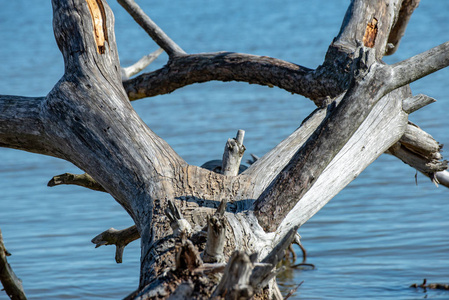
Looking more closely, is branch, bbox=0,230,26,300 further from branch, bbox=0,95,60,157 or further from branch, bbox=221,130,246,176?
branch, bbox=221,130,246,176

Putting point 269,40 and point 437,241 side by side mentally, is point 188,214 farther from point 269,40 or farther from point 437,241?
point 269,40

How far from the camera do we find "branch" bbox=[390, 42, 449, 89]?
84.7 inches

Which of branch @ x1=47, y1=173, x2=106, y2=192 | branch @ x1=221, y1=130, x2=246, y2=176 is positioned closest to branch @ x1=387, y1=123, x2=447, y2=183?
branch @ x1=221, y1=130, x2=246, y2=176

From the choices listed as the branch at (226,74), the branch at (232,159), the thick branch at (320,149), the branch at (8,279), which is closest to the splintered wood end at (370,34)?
the branch at (226,74)

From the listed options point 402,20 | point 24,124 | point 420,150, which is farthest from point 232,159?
point 402,20

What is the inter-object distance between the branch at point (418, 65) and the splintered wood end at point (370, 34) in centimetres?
133

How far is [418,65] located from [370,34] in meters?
1.41

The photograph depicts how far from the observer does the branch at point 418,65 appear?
2.15 metres

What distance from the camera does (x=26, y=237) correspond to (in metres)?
5.64

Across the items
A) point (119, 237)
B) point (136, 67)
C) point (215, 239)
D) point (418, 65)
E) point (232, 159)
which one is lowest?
point (215, 239)

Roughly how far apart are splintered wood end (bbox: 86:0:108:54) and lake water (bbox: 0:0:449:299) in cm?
240

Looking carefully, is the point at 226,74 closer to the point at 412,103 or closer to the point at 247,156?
the point at 412,103

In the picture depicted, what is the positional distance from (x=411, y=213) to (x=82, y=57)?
4.11 m

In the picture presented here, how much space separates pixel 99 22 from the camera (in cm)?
286
